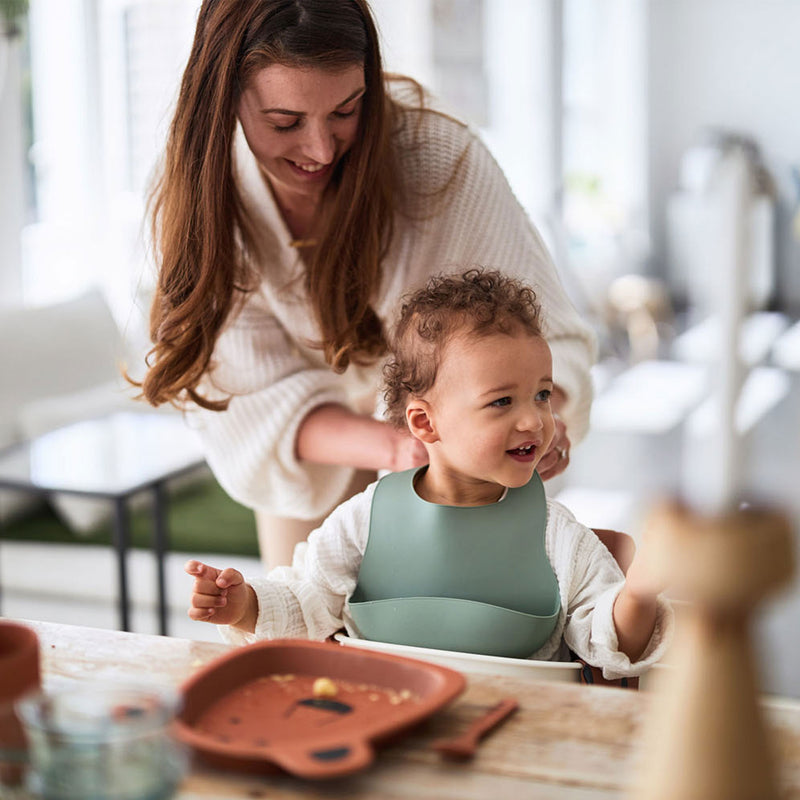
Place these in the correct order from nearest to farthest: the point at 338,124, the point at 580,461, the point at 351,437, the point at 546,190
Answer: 1. the point at 338,124
2. the point at 351,437
3. the point at 580,461
4. the point at 546,190

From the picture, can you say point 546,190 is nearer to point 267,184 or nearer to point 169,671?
point 267,184

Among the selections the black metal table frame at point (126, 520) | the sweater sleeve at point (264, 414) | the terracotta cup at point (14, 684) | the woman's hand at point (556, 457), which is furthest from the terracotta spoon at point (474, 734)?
the black metal table frame at point (126, 520)

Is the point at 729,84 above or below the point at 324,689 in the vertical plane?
above

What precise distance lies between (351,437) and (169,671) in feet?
2.51

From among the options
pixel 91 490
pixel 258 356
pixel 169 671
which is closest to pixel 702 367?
pixel 91 490

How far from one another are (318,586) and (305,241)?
0.57 metres

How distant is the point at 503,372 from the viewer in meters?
1.29

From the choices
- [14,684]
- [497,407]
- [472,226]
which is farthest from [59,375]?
[14,684]

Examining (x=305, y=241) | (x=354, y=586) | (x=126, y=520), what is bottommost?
(x=126, y=520)

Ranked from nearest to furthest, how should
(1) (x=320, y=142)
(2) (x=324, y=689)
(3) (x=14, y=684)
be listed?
(3) (x=14, y=684)
(2) (x=324, y=689)
(1) (x=320, y=142)

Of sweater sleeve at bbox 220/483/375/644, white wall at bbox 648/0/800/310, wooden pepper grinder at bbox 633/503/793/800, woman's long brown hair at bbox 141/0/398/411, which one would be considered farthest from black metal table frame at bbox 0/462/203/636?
white wall at bbox 648/0/800/310

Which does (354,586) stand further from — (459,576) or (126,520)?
(126,520)

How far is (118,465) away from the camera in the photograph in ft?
9.87

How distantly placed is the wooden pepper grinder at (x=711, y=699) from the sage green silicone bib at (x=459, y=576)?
0.61 meters
